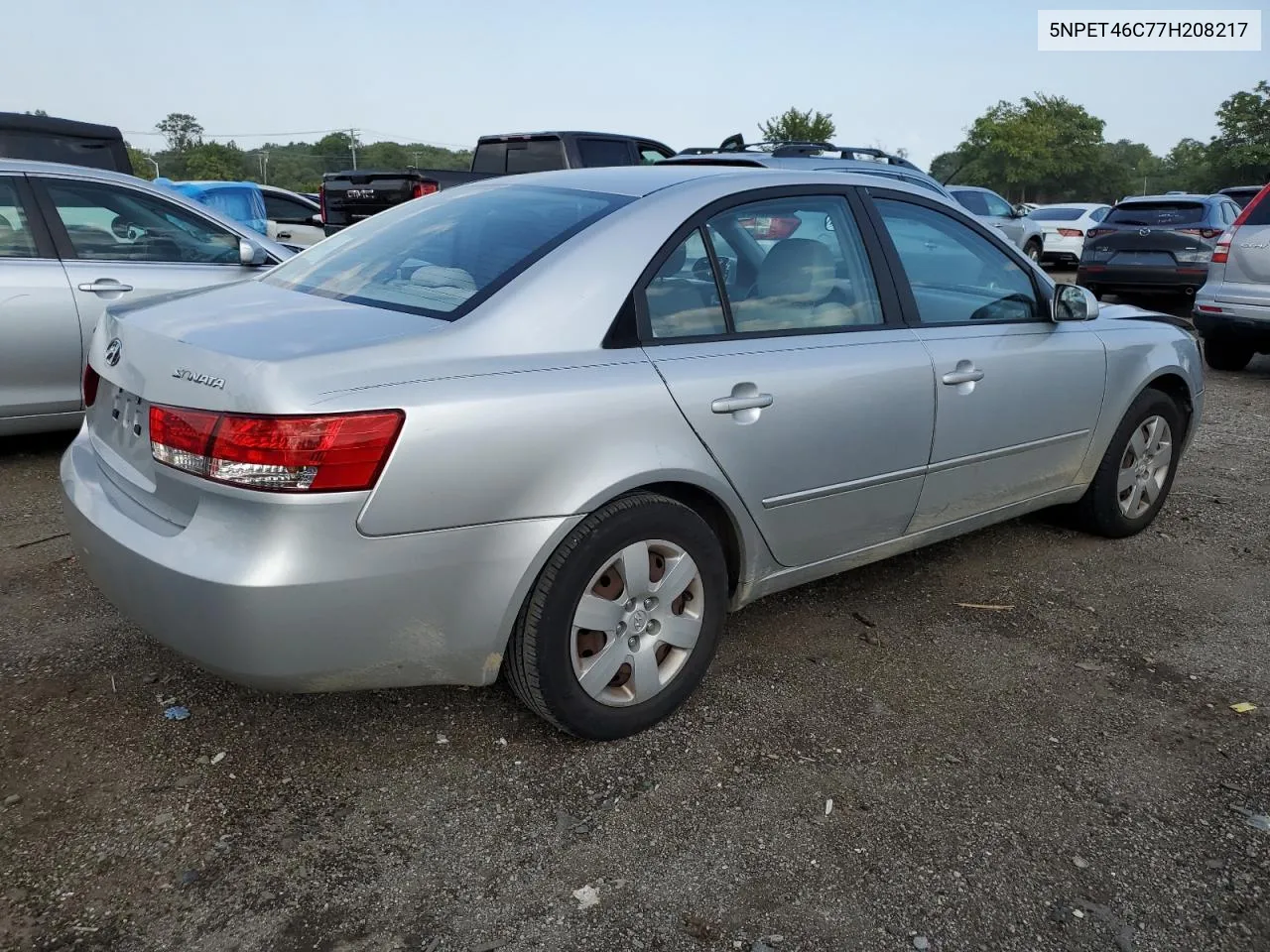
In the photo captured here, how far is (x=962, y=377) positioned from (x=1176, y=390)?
5.81ft

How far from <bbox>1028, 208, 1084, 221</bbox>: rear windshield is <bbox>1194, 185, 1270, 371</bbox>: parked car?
11383mm

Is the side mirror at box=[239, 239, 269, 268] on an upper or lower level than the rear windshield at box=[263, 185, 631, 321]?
lower

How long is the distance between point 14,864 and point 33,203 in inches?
157

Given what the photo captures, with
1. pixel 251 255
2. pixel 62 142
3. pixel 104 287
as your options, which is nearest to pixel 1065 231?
pixel 62 142

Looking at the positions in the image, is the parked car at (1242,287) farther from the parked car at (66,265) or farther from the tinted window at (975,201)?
the tinted window at (975,201)

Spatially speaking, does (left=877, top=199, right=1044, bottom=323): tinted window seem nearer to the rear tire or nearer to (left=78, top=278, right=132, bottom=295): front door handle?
(left=78, top=278, right=132, bottom=295): front door handle

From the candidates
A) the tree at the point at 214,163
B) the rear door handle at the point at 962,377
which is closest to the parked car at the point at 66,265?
the rear door handle at the point at 962,377

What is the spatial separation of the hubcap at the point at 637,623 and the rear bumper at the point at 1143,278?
37.2 ft

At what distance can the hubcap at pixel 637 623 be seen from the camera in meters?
2.68

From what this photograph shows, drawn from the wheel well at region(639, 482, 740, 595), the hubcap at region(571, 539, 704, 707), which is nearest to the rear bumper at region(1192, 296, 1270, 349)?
the wheel well at region(639, 482, 740, 595)

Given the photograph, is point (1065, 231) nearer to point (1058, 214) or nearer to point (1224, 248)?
point (1058, 214)

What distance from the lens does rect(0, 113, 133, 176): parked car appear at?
24.9 feet

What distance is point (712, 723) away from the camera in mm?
2977

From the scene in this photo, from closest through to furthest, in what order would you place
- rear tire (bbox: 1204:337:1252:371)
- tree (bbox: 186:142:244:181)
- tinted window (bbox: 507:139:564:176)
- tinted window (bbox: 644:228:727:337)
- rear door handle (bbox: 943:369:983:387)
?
tinted window (bbox: 644:228:727:337) → rear door handle (bbox: 943:369:983:387) → rear tire (bbox: 1204:337:1252:371) → tinted window (bbox: 507:139:564:176) → tree (bbox: 186:142:244:181)
